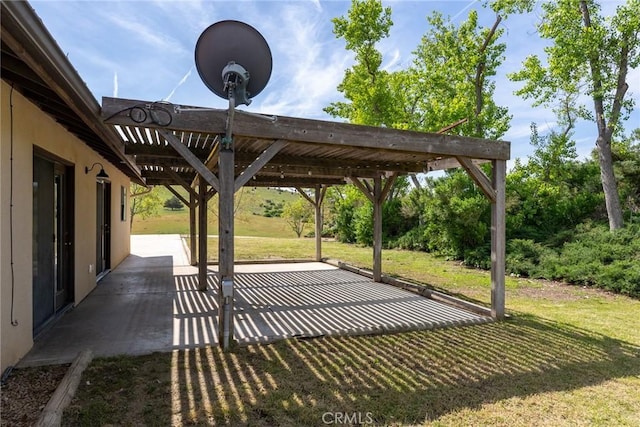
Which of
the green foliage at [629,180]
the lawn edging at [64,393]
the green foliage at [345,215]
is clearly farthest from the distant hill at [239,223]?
the lawn edging at [64,393]

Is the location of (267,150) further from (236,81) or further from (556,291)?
(556,291)

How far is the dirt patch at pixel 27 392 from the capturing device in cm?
249

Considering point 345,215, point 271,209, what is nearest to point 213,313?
point 345,215

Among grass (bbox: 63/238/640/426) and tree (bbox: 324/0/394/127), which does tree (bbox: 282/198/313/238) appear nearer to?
tree (bbox: 324/0/394/127)

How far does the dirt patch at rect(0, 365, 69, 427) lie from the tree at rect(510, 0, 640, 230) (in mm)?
11699

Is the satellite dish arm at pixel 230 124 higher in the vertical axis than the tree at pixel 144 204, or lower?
higher

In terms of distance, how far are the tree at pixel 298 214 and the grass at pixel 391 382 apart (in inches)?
782

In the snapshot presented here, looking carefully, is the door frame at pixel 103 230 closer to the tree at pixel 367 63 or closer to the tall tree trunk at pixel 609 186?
the tree at pixel 367 63

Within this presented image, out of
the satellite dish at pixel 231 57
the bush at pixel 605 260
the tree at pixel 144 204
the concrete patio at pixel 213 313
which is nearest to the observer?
the satellite dish at pixel 231 57

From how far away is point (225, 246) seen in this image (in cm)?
409

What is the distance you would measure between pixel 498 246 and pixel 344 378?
3.17 m

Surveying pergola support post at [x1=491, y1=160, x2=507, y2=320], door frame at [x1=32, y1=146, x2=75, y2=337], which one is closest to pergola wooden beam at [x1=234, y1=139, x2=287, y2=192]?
→ door frame at [x1=32, y1=146, x2=75, y2=337]

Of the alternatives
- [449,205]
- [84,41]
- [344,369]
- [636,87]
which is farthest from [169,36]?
[636,87]

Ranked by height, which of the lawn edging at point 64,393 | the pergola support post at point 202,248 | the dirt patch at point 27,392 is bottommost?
the dirt patch at point 27,392
